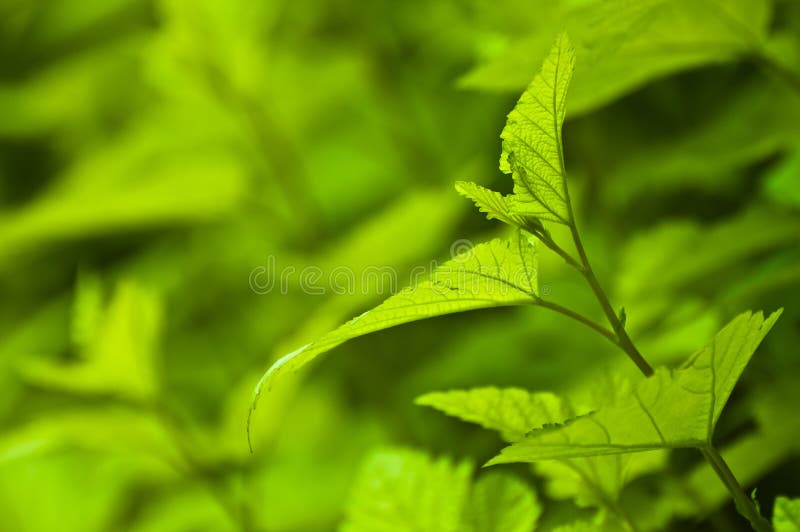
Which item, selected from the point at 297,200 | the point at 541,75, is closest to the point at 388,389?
the point at 297,200

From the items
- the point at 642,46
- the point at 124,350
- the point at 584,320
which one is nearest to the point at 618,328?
the point at 584,320

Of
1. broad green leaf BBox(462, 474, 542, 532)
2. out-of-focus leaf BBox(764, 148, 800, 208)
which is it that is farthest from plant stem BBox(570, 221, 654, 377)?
out-of-focus leaf BBox(764, 148, 800, 208)

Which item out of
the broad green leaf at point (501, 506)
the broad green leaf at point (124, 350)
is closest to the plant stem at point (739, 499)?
the broad green leaf at point (501, 506)

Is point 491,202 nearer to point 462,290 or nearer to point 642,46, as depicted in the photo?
point 462,290

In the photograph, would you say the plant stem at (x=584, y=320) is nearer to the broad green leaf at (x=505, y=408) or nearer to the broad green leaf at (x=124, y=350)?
the broad green leaf at (x=505, y=408)

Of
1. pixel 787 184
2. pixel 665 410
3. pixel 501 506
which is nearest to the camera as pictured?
pixel 665 410
